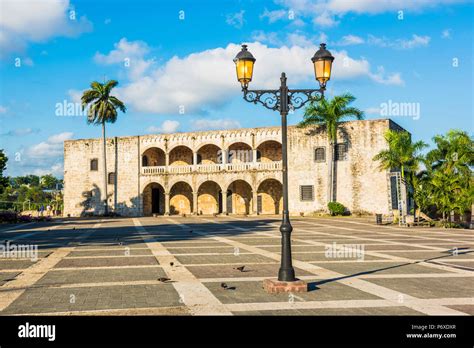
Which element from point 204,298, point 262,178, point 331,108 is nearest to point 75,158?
point 262,178

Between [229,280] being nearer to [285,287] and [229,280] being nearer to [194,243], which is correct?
[285,287]

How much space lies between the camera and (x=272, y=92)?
8930 mm

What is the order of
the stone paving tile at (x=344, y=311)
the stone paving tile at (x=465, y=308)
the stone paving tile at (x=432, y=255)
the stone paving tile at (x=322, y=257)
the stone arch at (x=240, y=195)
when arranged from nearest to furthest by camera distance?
the stone paving tile at (x=344, y=311) < the stone paving tile at (x=465, y=308) < the stone paving tile at (x=322, y=257) < the stone paving tile at (x=432, y=255) < the stone arch at (x=240, y=195)

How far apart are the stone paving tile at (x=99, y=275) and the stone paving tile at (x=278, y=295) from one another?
1.83 m

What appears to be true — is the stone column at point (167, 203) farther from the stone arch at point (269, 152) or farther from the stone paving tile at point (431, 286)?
the stone paving tile at point (431, 286)

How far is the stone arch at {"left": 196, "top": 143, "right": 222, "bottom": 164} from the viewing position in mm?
42375

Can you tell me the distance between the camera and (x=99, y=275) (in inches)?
393

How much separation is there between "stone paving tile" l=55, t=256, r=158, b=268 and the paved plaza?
27mm

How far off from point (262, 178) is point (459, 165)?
1566cm

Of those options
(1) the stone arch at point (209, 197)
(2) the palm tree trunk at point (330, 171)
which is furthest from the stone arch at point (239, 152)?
(2) the palm tree trunk at point (330, 171)

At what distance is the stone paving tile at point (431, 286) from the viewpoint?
807cm

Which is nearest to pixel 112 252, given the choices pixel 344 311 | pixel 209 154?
pixel 344 311

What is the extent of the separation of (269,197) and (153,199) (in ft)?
39.1
